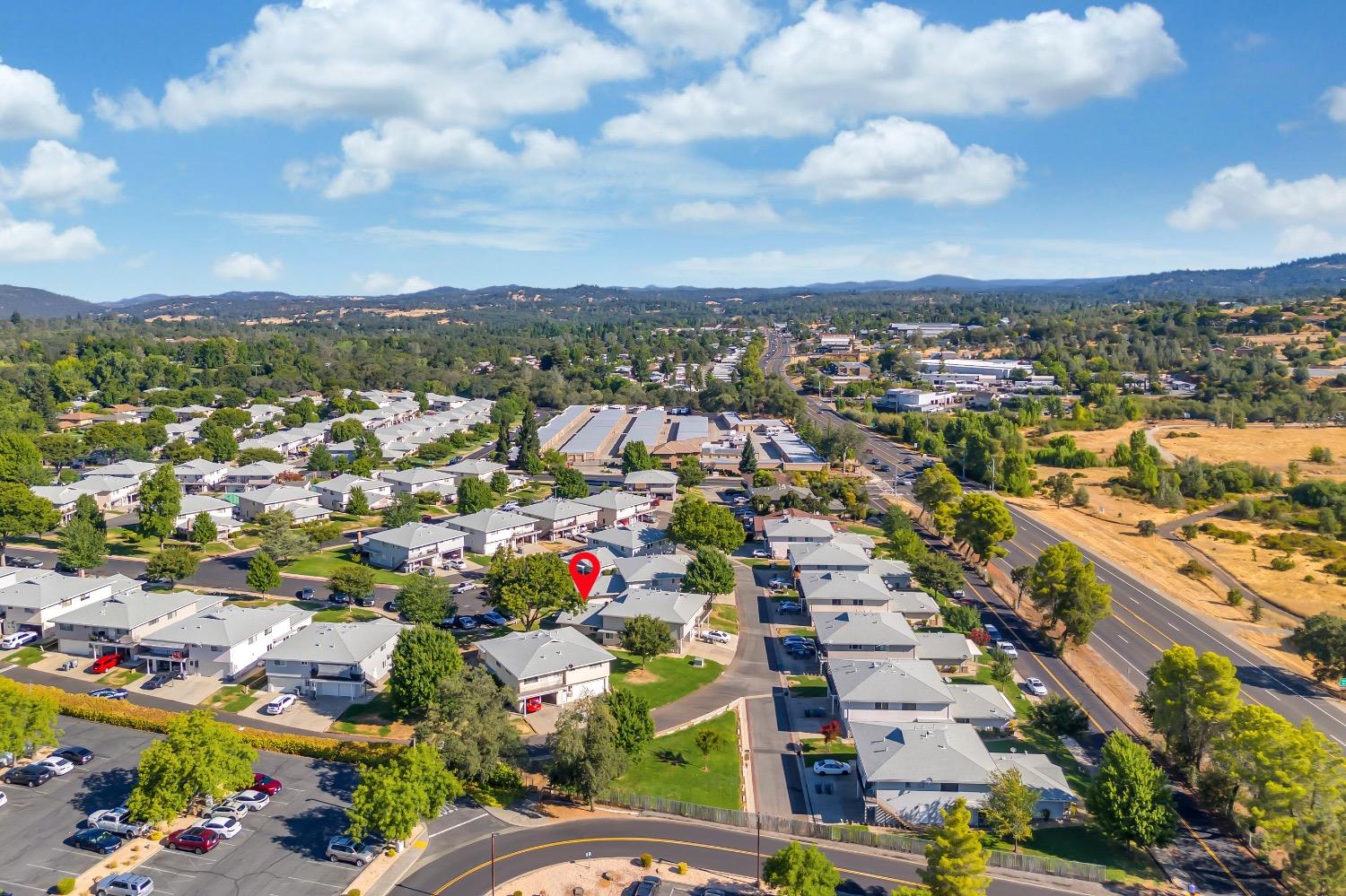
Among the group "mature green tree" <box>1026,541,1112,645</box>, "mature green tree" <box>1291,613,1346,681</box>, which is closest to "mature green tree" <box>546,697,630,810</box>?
"mature green tree" <box>1026,541,1112,645</box>

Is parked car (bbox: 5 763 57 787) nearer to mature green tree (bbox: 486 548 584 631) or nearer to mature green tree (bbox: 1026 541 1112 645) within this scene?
mature green tree (bbox: 486 548 584 631)

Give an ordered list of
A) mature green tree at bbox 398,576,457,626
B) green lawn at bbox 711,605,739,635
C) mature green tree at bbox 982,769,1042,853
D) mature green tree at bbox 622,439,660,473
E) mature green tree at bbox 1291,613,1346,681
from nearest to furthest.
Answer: mature green tree at bbox 982,769,1042,853
mature green tree at bbox 1291,613,1346,681
mature green tree at bbox 398,576,457,626
green lawn at bbox 711,605,739,635
mature green tree at bbox 622,439,660,473

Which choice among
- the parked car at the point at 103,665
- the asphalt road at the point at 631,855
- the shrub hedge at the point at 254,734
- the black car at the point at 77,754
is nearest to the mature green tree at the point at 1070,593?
the asphalt road at the point at 631,855

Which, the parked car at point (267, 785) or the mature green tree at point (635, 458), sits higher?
the mature green tree at point (635, 458)

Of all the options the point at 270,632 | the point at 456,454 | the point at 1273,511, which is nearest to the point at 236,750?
the point at 270,632

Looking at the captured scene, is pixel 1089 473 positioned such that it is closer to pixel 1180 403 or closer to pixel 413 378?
pixel 1180 403

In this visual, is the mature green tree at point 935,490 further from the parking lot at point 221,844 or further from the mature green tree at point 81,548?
the mature green tree at point 81,548
